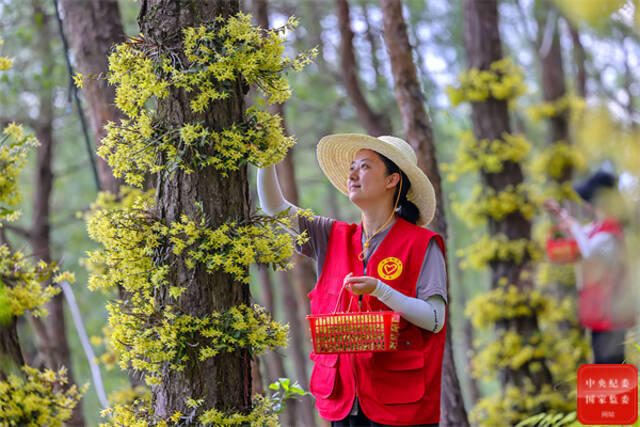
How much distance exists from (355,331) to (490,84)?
18.0ft

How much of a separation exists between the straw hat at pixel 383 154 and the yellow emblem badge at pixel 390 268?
1.71 ft

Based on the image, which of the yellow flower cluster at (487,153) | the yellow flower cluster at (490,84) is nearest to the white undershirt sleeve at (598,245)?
the yellow flower cluster at (487,153)

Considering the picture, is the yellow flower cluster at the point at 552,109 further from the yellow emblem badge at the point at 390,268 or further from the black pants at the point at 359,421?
the black pants at the point at 359,421

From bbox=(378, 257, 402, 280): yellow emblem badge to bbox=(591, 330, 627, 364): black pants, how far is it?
3305 mm

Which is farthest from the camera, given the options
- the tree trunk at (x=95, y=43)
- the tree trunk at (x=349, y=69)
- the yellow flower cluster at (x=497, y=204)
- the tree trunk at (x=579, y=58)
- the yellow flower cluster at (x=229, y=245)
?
the tree trunk at (x=579, y=58)

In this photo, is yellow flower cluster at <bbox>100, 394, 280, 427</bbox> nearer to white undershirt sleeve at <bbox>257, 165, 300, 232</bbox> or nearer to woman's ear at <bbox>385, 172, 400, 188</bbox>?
white undershirt sleeve at <bbox>257, 165, 300, 232</bbox>

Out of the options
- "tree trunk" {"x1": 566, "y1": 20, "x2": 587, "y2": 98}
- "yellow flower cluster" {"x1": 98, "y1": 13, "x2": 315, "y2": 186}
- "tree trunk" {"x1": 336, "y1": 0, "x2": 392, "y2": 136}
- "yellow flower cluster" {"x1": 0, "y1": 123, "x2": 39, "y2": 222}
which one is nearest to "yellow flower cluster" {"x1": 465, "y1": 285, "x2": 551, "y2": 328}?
"tree trunk" {"x1": 336, "y1": 0, "x2": 392, "y2": 136}

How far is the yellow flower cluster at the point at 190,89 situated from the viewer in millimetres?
2758

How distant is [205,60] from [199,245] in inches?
31.2

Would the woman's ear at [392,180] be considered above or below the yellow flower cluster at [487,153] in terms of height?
below

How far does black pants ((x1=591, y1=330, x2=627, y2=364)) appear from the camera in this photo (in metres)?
5.40

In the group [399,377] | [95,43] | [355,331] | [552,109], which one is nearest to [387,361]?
[399,377]

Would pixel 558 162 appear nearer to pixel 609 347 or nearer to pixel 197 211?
pixel 609 347

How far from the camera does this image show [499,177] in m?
7.34
